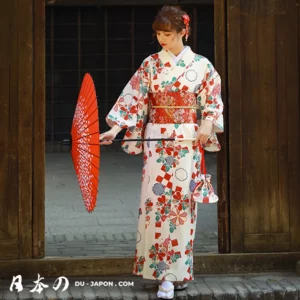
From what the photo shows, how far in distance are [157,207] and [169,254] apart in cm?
32

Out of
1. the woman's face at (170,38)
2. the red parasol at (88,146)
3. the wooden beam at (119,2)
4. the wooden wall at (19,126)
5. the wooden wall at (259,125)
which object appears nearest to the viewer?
the red parasol at (88,146)

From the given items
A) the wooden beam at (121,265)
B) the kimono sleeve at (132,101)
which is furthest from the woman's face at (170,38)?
the wooden beam at (121,265)

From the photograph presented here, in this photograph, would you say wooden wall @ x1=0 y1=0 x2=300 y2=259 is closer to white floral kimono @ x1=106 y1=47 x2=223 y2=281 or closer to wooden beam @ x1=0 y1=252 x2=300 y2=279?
wooden beam @ x1=0 y1=252 x2=300 y2=279

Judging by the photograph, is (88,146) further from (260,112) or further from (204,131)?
(260,112)

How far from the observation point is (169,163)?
4.82 m

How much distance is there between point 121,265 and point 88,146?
51.5 inches

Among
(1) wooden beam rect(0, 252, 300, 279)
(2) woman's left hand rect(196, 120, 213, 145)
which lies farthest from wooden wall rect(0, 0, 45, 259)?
(2) woman's left hand rect(196, 120, 213, 145)

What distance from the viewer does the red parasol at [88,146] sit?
4.32 m

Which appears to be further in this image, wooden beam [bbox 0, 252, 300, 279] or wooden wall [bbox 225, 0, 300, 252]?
wooden wall [bbox 225, 0, 300, 252]

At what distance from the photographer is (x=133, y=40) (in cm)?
1462

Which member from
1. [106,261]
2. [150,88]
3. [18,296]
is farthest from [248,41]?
[18,296]

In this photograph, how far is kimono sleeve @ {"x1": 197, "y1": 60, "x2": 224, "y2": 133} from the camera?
4836mm

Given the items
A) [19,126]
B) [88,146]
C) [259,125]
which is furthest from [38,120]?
[259,125]

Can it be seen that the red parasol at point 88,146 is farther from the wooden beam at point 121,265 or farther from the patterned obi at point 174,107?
the wooden beam at point 121,265
